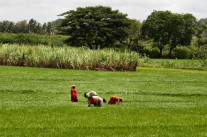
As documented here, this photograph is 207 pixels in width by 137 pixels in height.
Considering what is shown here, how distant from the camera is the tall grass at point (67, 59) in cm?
1683

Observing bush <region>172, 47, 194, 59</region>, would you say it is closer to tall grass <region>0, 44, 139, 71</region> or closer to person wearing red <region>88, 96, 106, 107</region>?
tall grass <region>0, 44, 139, 71</region>

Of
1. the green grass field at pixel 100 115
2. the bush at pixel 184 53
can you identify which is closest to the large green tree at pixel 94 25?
the bush at pixel 184 53

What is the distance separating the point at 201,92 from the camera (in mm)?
9383

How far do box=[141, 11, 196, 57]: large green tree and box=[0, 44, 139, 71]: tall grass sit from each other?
113ft

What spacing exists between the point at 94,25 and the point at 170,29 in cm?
1832

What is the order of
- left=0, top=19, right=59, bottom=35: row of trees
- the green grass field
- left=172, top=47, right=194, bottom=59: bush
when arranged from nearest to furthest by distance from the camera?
the green grass field < left=172, top=47, right=194, bottom=59: bush < left=0, top=19, right=59, bottom=35: row of trees

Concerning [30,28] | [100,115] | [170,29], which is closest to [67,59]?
[100,115]

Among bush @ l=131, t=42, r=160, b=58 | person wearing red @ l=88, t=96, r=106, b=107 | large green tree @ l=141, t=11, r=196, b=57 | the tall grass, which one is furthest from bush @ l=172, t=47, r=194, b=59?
person wearing red @ l=88, t=96, r=106, b=107

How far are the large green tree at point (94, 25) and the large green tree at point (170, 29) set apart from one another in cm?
1178

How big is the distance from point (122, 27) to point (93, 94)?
35.0 meters

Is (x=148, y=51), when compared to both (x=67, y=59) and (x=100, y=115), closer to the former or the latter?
(x=67, y=59)

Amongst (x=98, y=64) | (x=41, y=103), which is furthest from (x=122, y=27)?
(x=41, y=103)

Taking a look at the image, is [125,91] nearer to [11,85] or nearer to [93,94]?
[93,94]

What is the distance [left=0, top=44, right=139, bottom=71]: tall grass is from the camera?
1683 centimetres
